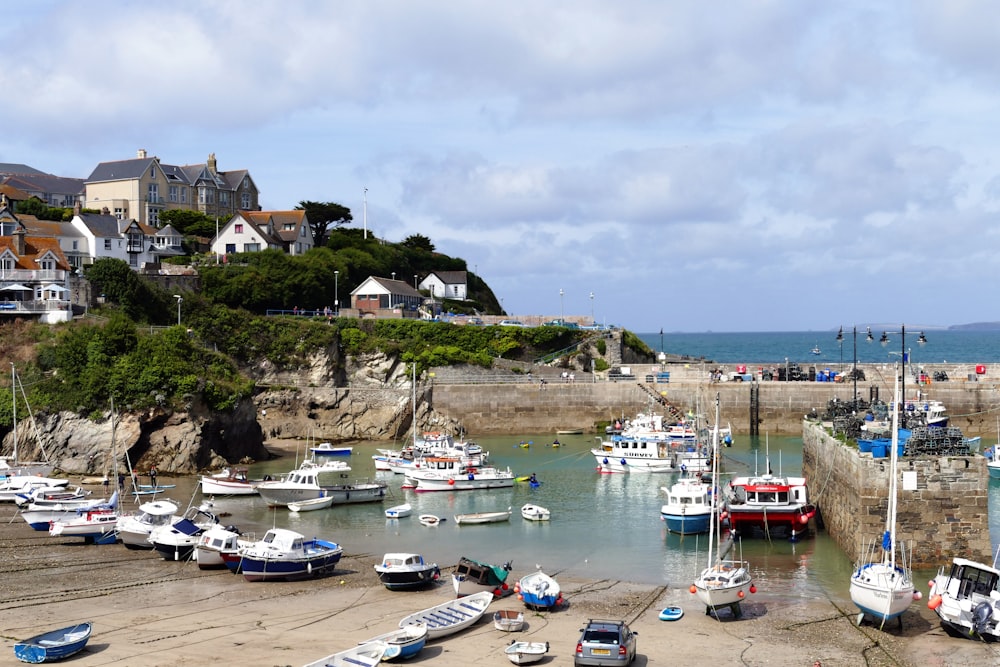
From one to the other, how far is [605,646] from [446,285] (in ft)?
246

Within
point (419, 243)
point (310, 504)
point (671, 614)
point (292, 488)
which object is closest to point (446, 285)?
point (419, 243)

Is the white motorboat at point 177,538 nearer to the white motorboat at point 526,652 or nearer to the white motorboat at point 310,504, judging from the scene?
the white motorboat at point 310,504

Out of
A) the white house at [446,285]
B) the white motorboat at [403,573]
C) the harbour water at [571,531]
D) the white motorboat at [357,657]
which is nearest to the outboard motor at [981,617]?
the harbour water at [571,531]

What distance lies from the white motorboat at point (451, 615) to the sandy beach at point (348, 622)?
0.27 m

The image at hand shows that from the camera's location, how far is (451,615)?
25891mm

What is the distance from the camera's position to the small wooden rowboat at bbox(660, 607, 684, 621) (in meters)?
26.9

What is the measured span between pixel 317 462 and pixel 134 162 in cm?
5779

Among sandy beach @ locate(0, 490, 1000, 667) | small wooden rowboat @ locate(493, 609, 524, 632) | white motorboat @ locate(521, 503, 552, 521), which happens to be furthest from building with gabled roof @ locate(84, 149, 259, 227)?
small wooden rowboat @ locate(493, 609, 524, 632)

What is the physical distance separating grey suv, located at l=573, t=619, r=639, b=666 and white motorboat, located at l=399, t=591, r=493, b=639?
3.52m

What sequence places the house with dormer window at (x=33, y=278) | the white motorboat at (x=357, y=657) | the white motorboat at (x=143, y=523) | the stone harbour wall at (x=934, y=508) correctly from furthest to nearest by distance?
the house with dormer window at (x=33, y=278), the white motorboat at (x=143, y=523), the stone harbour wall at (x=934, y=508), the white motorboat at (x=357, y=657)

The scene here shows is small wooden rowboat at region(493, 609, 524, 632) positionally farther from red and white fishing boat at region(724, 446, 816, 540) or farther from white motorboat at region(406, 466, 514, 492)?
white motorboat at region(406, 466, 514, 492)

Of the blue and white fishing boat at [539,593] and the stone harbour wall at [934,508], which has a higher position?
the stone harbour wall at [934,508]

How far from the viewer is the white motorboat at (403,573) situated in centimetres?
3000

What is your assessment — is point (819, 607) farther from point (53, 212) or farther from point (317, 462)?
point (53, 212)
